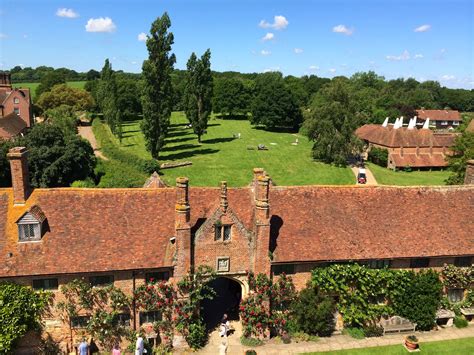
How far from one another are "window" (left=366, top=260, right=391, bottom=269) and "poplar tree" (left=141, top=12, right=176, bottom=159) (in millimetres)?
52401

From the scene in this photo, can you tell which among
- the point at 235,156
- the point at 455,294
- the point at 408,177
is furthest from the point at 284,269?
the point at 235,156

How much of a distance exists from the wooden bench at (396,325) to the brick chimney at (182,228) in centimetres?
1378

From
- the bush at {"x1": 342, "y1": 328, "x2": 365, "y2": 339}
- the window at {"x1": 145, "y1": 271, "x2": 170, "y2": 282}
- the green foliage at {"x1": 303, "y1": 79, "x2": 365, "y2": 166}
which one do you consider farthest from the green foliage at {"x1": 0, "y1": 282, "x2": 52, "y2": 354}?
the green foliage at {"x1": 303, "y1": 79, "x2": 365, "y2": 166}

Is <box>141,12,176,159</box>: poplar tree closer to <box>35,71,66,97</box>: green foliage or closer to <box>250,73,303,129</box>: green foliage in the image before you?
<box>250,73,303,129</box>: green foliage

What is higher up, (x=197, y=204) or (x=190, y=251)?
(x=197, y=204)

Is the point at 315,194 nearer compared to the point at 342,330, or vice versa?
the point at 342,330

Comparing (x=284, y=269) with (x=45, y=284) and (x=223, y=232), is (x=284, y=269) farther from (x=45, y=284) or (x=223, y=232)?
(x=45, y=284)

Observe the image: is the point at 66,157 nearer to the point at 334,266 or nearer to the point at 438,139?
the point at 334,266

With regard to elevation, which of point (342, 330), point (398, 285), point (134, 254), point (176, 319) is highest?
point (134, 254)

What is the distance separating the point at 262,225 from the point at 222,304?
27.7 feet

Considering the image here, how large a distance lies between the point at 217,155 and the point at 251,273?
61.5 metres

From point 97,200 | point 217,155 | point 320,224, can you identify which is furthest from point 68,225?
point 217,155

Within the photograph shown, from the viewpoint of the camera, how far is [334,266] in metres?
25.1

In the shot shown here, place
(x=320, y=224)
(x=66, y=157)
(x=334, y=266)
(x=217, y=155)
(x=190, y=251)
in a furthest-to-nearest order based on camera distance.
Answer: (x=217, y=155) < (x=66, y=157) < (x=320, y=224) < (x=334, y=266) < (x=190, y=251)
